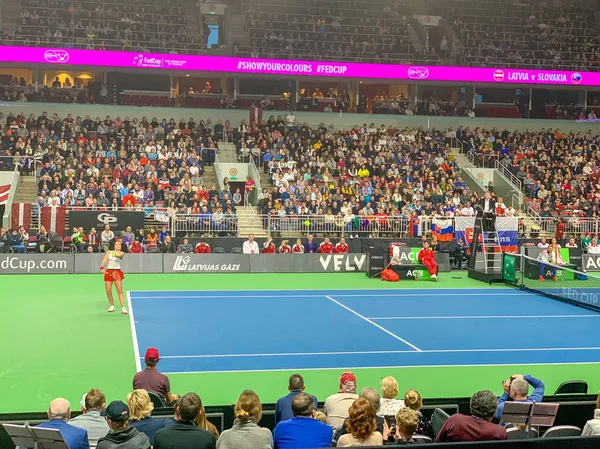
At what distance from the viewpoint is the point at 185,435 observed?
703cm

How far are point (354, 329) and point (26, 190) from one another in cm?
2211

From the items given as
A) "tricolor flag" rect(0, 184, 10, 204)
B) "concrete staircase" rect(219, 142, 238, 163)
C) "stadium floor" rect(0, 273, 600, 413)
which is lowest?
"stadium floor" rect(0, 273, 600, 413)

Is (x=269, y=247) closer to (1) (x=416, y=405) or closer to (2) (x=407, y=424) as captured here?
(1) (x=416, y=405)

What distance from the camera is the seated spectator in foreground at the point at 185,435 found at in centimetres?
695

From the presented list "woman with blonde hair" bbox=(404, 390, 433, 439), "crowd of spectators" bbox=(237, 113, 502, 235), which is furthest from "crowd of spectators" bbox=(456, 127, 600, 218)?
"woman with blonde hair" bbox=(404, 390, 433, 439)

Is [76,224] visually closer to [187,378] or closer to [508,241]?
[508,241]

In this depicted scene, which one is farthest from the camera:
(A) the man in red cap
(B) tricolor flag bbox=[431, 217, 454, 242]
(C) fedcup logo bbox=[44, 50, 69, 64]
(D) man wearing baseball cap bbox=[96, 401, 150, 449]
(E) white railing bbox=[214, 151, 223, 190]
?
(C) fedcup logo bbox=[44, 50, 69, 64]

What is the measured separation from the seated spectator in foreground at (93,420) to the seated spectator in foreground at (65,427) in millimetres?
296

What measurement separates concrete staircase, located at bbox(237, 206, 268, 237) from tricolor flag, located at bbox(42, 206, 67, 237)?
7222 millimetres

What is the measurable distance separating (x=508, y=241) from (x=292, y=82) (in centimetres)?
1999

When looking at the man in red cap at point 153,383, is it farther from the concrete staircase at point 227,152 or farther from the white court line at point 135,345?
the concrete staircase at point 227,152

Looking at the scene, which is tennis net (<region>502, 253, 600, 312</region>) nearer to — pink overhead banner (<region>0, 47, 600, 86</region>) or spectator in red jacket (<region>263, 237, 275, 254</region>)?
spectator in red jacket (<region>263, 237, 275, 254</region>)

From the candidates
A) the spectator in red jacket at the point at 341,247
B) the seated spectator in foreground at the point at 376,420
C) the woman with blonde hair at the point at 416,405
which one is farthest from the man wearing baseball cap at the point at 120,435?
the spectator in red jacket at the point at 341,247

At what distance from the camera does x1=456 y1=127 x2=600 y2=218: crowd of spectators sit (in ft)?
133
